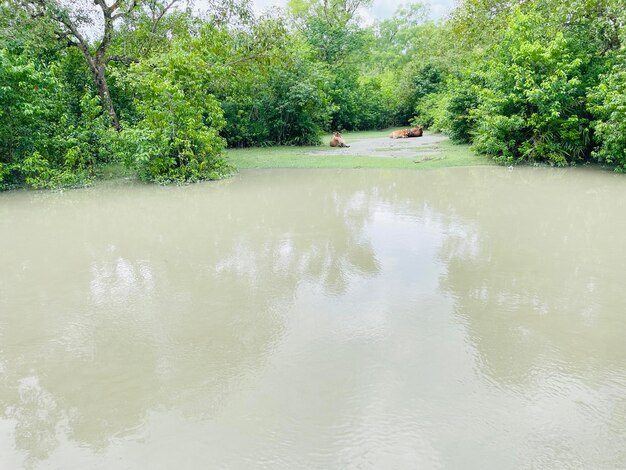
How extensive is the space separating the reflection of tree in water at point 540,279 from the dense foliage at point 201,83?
3302 mm

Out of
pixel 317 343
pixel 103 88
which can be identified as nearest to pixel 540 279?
pixel 317 343

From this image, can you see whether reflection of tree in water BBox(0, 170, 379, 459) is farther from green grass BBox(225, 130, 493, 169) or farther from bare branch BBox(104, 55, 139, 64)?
bare branch BBox(104, 55, 139, 64)

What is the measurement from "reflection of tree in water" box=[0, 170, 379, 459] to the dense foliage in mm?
2341

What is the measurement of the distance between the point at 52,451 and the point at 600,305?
12.5ft

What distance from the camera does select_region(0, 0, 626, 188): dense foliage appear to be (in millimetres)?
9297

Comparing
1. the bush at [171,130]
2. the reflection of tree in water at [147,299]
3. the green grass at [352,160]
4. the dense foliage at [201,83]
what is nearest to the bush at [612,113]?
the dense foliage at [201,83]

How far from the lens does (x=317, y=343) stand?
316 centimetres

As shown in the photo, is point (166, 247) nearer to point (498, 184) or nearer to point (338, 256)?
point (338, 256)

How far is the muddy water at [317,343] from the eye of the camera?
2.25 metres

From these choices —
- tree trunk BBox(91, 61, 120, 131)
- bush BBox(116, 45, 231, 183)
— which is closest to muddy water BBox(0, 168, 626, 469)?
bush BBox(116, 45, 231, 183)

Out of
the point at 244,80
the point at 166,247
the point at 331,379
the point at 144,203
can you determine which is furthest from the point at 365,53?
the point at 331,379

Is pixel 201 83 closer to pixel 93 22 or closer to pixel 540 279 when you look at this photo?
pixel 93 22

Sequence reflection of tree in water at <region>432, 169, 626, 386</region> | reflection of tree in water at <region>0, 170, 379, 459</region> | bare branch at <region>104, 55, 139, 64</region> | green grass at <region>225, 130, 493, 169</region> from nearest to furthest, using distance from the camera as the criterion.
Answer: reflection of tree in water at <region>0, 170, 379, 459</region>
reflection of tree in water at <region>432, 169, 626, 386</region>
green grass at <region>225, 130, 493, 169</region>
bare branch at <region>104, 55, 139, 64</region>

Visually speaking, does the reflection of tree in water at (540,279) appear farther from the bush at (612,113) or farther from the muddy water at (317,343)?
the bush at (612,113)
